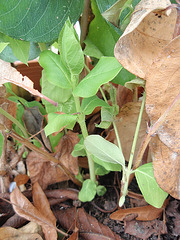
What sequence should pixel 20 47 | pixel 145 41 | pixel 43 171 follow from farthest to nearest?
pixel 43 171, pixel 20 47, pixel 145 41

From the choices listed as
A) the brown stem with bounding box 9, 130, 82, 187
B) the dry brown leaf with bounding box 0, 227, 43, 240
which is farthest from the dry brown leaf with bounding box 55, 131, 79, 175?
the dry brown leaf with bounding box 0, 227, 43, 240

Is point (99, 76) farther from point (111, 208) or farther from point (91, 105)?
point (111, 208)

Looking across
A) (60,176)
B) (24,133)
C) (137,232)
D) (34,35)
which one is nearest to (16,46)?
(34,35)

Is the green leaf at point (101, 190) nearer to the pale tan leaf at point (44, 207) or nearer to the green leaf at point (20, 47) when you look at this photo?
the pale tan leaf at point (44, 207)

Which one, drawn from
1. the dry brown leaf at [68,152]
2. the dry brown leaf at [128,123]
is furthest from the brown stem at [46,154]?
the dry brown leaf at [128,123]

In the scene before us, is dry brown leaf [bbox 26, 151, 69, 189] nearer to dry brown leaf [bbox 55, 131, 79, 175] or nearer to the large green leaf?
dry brown leaf [bbox 55, 131, 79, 175]

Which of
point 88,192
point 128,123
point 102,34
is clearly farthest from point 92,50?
point 88,192
